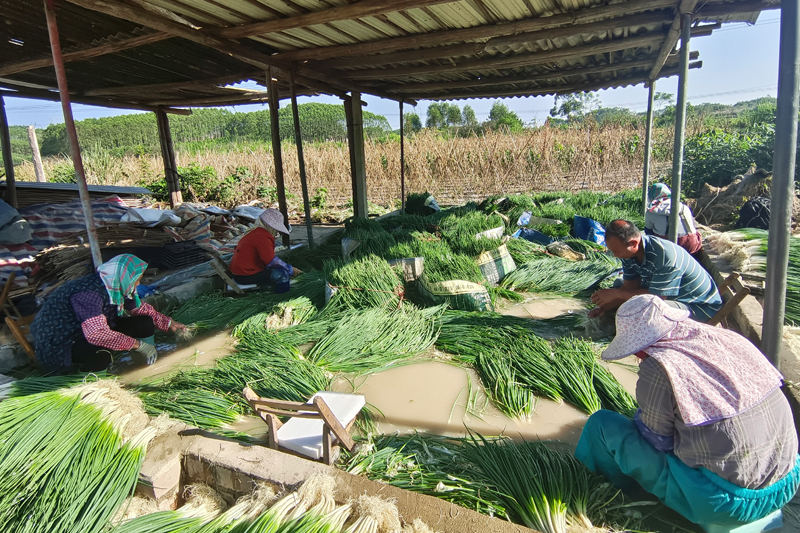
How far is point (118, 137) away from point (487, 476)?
43.0 m

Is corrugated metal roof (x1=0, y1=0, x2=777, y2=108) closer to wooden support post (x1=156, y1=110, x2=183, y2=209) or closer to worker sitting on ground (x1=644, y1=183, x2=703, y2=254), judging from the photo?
wooden support post (x1=156, y1=110, x2=183, y2=209)

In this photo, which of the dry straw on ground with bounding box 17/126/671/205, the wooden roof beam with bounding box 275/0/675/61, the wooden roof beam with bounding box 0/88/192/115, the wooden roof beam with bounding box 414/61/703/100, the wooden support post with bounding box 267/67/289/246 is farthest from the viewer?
the dry straw on ground with bounding box 17/126/671/205

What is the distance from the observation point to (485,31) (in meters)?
3.88

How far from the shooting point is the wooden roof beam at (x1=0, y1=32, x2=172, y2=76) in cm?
359

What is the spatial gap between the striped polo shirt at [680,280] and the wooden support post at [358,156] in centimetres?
515

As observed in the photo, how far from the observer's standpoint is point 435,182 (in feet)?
38.9

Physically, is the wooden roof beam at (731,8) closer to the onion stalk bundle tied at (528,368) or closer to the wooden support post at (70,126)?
the onion stalk bundle tied at (528,368)

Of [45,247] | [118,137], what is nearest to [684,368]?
[45,247]

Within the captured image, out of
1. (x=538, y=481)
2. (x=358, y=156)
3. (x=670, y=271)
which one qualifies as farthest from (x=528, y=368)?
(x=358, y=156)

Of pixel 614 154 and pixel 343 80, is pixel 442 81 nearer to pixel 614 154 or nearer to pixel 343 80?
pixel 343 80

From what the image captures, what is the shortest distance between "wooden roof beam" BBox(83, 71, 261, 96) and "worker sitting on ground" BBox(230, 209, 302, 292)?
7.44 ft

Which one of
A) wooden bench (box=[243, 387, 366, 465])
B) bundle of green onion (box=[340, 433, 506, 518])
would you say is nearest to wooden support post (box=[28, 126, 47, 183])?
wooden bench (box=[243, 387, 366, 465])

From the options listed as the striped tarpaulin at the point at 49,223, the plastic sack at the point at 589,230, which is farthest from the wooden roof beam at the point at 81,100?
the plastic sack at the point at 589,230

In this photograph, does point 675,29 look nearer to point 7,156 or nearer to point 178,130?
point 7,156
